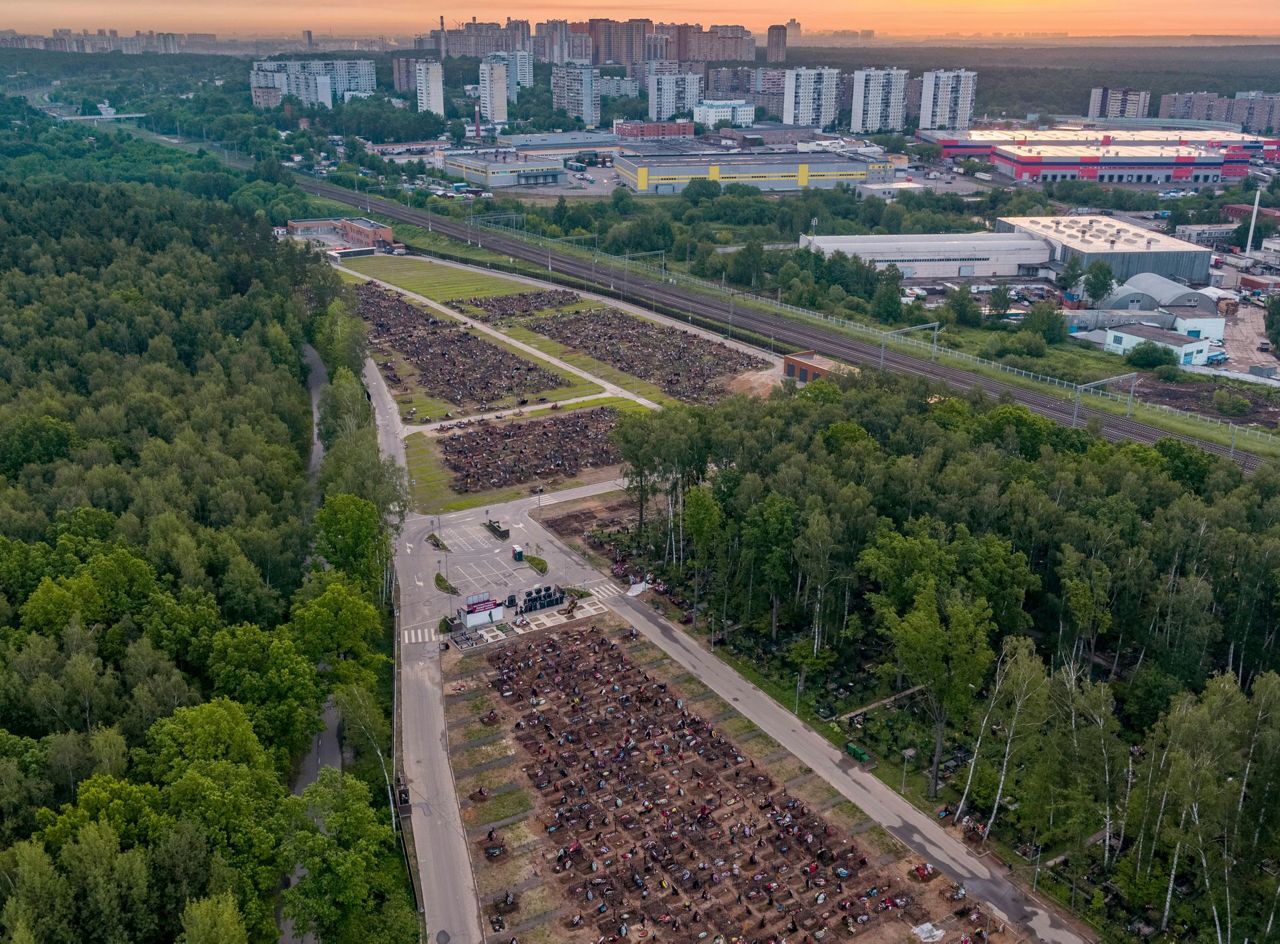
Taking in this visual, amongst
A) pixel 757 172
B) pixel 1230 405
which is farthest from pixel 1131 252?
pixel 757 172

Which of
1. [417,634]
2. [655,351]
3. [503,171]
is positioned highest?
[503,171]

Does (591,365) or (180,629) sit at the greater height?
(180,629)

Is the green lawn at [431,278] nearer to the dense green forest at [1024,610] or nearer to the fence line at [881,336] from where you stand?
the fence line at [881,336]

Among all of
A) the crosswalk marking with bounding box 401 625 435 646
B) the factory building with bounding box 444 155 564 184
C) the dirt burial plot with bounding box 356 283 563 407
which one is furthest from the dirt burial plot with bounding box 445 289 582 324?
the factory building with bounding box 444 155 564 184

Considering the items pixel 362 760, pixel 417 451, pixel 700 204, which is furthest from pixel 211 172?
pixel 362 760

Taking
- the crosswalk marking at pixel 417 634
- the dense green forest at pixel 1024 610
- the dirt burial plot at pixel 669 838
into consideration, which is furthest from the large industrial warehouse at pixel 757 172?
the dirt burial plot at pixel 669 838

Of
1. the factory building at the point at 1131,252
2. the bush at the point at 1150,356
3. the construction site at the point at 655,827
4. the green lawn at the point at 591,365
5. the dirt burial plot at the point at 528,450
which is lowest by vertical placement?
the construction site at the point at 655,827

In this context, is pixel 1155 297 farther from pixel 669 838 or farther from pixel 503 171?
pixel 503 171

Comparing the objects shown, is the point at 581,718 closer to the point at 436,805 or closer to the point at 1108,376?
the point at 436,805
